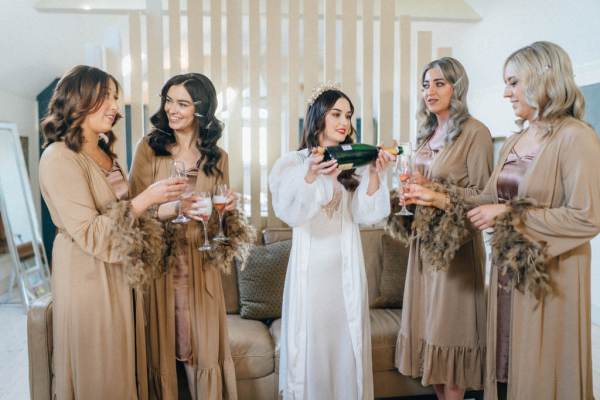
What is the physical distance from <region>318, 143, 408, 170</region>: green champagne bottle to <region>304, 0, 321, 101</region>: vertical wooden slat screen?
1399mm

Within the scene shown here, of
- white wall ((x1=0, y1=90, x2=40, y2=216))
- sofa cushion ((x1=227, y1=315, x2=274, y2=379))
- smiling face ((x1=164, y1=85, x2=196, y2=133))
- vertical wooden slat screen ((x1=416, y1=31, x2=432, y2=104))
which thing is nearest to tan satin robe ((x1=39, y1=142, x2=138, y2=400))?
smiling face ((x1=164, y1=85, x2=196, y2=133))

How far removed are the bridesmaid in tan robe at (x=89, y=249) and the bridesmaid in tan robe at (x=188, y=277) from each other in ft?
0.76

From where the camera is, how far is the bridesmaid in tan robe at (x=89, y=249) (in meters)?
1.84

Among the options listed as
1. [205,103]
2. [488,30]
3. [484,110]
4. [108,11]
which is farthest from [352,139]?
[484,110]

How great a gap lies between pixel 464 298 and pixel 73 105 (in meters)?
1.84

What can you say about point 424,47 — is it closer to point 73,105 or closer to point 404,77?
point 404,77

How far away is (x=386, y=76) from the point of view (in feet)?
11.7

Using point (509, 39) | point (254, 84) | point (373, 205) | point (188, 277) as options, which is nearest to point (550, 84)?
point (373, 205)

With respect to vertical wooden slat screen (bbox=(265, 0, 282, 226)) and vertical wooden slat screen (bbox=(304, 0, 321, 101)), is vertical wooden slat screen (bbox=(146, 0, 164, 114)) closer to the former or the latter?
vertical wooden slat screen (bbox=(265, 0, 282, 226))

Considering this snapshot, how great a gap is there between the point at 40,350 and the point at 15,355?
1910 millimetres

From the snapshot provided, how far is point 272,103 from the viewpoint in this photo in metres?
3.43

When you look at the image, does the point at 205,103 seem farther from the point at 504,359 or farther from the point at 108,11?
the point at 108,11

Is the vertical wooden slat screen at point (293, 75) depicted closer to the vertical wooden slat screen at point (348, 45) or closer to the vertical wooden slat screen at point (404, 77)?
the vertical wooden slat screen at point (348, 45)

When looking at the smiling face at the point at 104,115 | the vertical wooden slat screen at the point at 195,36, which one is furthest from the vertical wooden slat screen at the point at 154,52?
the smiling face at the point at 104,115
